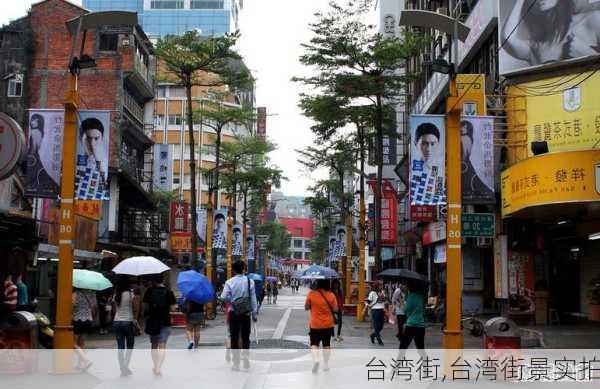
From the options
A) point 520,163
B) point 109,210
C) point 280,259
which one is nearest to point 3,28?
point 109,210

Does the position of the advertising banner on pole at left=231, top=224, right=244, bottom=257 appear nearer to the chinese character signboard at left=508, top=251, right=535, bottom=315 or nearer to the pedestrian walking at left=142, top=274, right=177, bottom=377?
the chinese character signboard at left=508, top=251, right=535, bottom=315

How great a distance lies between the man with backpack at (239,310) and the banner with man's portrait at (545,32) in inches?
564

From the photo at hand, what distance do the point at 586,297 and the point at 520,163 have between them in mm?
7961

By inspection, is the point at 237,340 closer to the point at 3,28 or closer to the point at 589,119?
the point at 589,119

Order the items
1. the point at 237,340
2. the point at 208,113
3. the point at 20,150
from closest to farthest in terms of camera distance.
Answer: the point at 20,150
the point at 237,340
the point at 208,113

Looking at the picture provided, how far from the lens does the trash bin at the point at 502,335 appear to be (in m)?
11.8

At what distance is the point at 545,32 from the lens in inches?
904

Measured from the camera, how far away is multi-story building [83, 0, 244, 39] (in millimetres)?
117375

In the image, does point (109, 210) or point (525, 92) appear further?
point (109, 210)

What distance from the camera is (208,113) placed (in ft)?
116

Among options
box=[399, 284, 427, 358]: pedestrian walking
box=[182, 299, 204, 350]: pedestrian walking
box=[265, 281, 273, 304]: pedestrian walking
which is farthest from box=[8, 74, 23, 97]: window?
box=[399, 284, 427, 358]: pedestrian walking

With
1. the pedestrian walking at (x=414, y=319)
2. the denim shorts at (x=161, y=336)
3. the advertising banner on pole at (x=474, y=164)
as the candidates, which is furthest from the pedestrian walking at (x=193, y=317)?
the advertising banner on pole at (x=474, y=164)

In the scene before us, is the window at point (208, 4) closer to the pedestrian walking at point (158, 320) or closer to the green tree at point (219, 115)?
the green tree at point (219, 115)

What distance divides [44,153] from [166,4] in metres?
114
